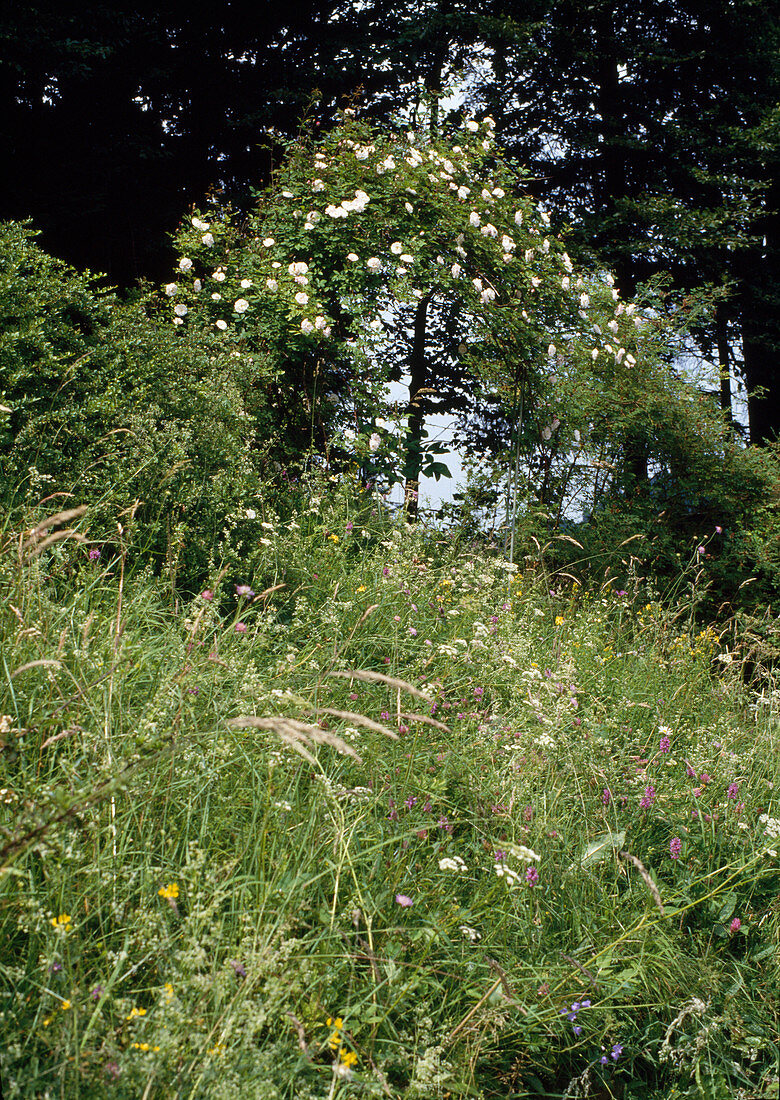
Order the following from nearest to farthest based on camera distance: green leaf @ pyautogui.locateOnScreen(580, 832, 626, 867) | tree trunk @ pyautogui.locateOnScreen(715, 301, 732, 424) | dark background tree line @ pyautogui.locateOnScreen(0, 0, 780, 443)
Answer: green leaf @ pyautogui.locateOnScreen(580, 832, 626, 867) < dark background tree line @ pyautogui.locateOnScreen(0, 0, 780, 443) < tree trunk @ pyautogui.locateOnScreen(715, 301, 732, 424)

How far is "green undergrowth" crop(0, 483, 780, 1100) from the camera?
1.35 m

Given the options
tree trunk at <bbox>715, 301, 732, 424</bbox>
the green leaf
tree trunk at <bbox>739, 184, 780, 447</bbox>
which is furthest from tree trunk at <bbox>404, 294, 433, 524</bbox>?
tree trunk at <bbox>739, 184, 780, 447</bbox>

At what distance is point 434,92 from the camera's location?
787 cm

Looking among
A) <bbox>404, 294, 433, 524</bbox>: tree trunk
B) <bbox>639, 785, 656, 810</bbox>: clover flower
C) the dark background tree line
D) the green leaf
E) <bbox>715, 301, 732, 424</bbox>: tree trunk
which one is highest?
the dark background tree line

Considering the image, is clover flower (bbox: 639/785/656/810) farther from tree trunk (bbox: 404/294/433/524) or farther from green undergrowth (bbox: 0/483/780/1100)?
tree trunk (bbox: 404/294/433/524)

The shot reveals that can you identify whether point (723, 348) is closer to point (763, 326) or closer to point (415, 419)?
point (763, 326)

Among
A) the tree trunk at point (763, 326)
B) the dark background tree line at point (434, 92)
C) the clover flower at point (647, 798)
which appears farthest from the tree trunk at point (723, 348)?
the clover flower at point (647, 798)

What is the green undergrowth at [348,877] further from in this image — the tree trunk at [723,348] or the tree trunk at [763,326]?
the tree trunk at [723,348]

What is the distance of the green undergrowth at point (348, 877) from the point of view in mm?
1348

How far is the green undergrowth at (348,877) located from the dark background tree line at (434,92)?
640cm

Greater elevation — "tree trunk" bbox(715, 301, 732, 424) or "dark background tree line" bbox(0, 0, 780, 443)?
"dark background tree line" bbox(0, 0, 780, 443)

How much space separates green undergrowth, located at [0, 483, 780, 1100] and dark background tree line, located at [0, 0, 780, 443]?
21.0 ft

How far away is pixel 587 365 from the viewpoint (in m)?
6.82

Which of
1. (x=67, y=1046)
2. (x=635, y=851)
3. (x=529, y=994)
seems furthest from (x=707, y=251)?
(x=67, y=1046)
